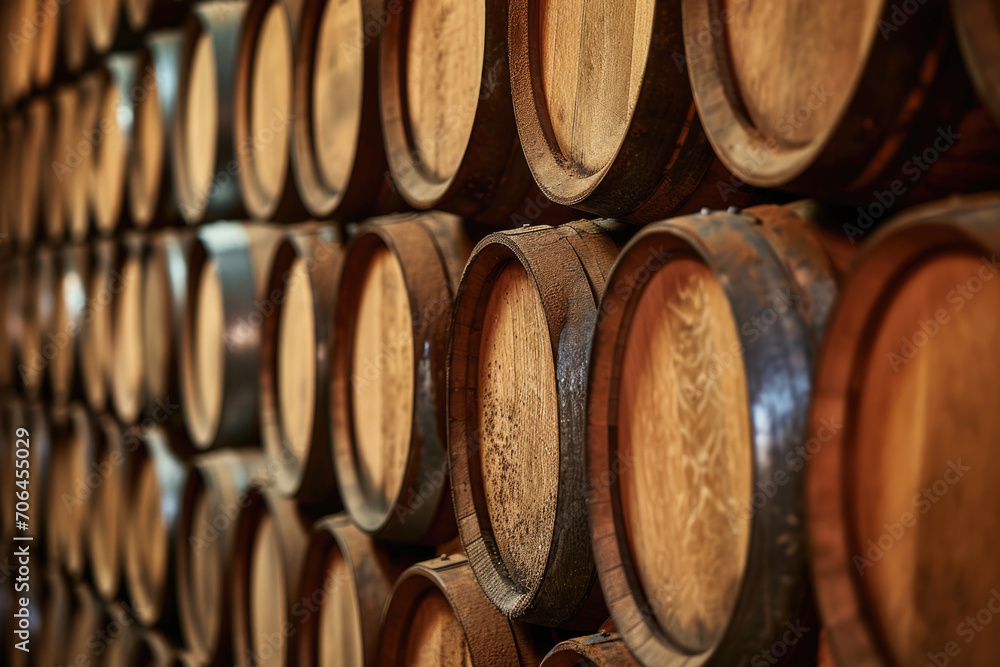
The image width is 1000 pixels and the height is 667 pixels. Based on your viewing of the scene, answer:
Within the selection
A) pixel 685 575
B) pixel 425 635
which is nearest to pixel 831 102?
pixel 685 575

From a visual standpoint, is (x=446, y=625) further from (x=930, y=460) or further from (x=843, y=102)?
(x=843, y=102)

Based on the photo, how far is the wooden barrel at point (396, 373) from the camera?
1.99 metres

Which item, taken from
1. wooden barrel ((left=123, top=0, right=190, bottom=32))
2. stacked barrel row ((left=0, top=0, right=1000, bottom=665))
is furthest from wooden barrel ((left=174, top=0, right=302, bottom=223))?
wooden barrel ((left=123, top=0, right=190, bottom=32))

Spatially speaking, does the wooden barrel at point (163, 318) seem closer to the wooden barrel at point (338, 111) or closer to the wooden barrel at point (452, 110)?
the wooden barrel at point (338, 111)

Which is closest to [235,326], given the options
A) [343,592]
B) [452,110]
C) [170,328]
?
[170,328]

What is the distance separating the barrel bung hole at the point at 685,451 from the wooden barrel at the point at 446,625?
55 centimetres

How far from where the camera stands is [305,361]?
266 centimetres

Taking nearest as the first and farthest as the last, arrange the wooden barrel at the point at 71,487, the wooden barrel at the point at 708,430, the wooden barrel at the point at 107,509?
the wooden barrel at the point at 708,430, the wooden barrel at the point at 107,509, the wooden barrel at the point at 71,487

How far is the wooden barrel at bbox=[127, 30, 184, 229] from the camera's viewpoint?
364 cm

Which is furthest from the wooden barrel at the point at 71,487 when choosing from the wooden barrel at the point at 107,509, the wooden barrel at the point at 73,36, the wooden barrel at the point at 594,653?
the wooden barrel at the point at 594,653

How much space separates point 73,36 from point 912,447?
4.91 meters

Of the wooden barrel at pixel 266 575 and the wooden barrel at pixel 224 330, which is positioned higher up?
the wooden barrel at pixel 224 330

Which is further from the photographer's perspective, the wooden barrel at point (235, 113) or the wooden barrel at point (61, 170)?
the wooden barrel at point (61, 170)

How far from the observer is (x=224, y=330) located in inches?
119
